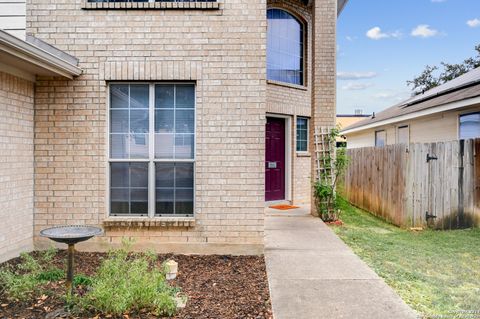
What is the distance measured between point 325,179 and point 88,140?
5.65 metres

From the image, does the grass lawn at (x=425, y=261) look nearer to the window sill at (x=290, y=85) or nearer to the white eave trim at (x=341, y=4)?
the window sill at (x=290, y=85)

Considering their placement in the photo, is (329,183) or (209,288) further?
(329,183)

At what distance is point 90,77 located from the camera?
590cm

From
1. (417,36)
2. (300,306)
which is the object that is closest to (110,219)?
(300,306)

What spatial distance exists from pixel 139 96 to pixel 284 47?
6.47 metres

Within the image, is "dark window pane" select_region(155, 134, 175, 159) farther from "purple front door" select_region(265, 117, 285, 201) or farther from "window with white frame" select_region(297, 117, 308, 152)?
"window with white frame" select_region(297, 117, 308, 152)

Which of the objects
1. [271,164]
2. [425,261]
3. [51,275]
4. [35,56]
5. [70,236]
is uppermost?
[35,56]

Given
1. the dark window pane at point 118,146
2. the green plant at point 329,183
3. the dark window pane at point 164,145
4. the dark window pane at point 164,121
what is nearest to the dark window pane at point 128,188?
the dark window pane at point 118,146

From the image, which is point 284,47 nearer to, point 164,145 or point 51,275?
point 164,145

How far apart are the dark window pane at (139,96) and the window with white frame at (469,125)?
27.7 feet

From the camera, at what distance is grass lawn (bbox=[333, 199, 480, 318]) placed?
14.0 feet

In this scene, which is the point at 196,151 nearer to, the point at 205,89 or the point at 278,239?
the point at 205,89

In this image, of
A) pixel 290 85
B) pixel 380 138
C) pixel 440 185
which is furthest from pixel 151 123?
pixel 380 138

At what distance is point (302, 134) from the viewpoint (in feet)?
37.9
